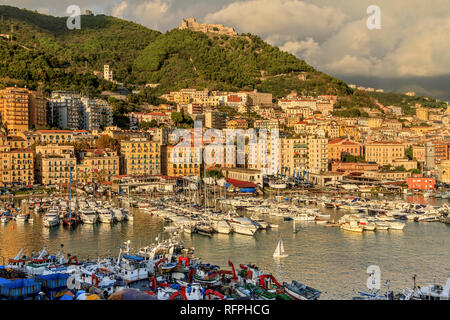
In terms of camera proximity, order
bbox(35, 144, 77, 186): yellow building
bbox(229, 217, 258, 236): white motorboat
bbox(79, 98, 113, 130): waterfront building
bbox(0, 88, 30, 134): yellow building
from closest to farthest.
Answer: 1. bbox(229, 217, 258, 236): white motorboat
2. bbox(35, 144, 77, 186): yellow building
3. bbox(0, 88, 30, 134): yellow building
4. bbox(79, 98, 113, 130): waterfront building

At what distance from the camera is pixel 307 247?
16.0 m

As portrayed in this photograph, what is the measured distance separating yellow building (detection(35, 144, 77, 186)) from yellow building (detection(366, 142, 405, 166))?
23.0 meters

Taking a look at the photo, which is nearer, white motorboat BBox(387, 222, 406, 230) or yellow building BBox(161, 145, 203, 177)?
white motorboat BBox(387, 222, 406, 230)

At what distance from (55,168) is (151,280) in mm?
21074

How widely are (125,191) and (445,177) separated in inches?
878

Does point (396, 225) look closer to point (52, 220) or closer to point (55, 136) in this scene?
point (52, 220)

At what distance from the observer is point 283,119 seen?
49.1m

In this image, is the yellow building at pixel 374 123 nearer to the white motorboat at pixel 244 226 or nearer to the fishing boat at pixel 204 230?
the white motorboat at pixel 244 226

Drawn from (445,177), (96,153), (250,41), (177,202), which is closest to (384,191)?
(445,177)

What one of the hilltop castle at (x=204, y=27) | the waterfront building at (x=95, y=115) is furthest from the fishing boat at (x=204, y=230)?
the hilltop castle at (x=204, y=27)

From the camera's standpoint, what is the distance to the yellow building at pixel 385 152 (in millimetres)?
39672

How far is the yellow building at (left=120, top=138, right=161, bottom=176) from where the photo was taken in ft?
106

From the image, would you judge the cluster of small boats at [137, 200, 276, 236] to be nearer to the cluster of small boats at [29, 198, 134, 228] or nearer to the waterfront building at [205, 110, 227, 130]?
the cluster of small boats at [29, 198, 134, 228]

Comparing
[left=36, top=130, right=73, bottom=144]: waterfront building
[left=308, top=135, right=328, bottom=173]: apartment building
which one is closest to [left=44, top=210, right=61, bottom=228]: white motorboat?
[left=36, top=130, right=73, bottom=144]: waterfront building
